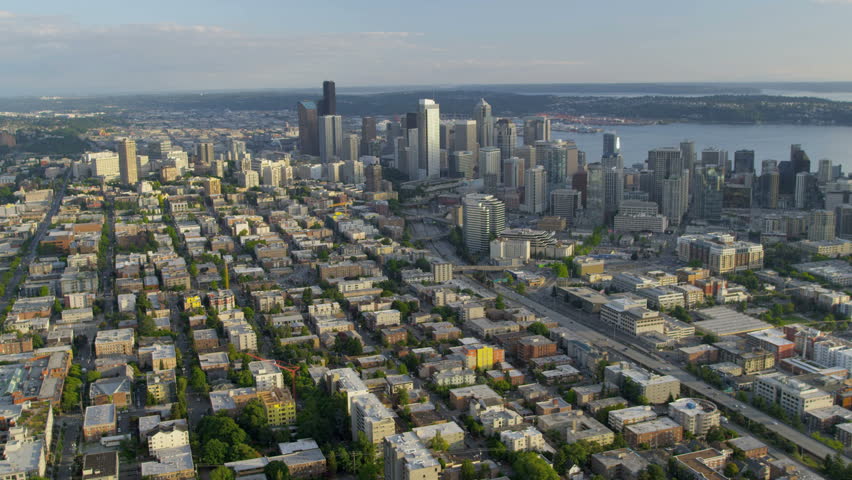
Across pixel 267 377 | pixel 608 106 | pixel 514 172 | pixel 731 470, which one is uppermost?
pixel 608 106

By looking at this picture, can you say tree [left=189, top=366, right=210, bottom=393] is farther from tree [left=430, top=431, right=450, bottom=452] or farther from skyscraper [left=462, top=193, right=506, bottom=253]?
skyscraper [left=462, top=193, right=506, bottom=253]

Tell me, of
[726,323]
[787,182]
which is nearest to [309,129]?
[787,182]

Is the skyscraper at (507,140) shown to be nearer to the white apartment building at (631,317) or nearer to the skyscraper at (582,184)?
the skyscraper at (582,184)

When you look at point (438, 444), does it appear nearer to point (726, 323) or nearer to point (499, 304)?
point (499, 304)

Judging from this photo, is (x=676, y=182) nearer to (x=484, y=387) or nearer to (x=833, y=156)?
(x=484, y=387)

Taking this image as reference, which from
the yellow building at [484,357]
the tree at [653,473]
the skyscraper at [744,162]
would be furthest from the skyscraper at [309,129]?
the tree at [653,473]

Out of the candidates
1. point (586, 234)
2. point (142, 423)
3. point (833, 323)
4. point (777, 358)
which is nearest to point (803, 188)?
point (586, 234)
